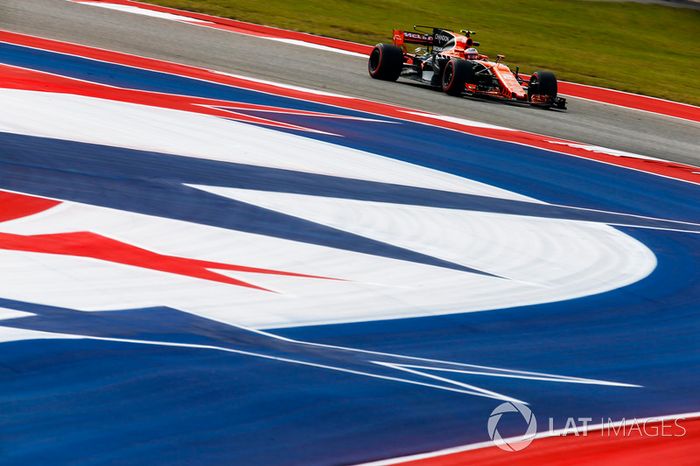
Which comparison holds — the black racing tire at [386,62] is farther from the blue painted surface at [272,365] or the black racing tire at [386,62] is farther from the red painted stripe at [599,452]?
the red painted stripe at [599,452]

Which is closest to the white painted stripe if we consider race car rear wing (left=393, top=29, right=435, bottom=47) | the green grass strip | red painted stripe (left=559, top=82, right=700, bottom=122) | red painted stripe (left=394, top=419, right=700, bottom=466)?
red painted stripe (left=394, top=419, right=700, bottom=466)

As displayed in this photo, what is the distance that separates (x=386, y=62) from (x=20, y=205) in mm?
11648

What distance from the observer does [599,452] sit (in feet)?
14.7

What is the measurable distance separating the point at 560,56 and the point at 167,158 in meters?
19.1

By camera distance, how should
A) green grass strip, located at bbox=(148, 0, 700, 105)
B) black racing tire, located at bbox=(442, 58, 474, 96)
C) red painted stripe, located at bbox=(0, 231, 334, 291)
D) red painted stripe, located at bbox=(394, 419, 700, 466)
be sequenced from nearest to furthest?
red painted stripe, located at bbox=(394, 419, 700, 466) < red painted stripe, located at bbox=(0, 231, 334, 291) < black racing tire, located at bbox=(442, 58, 474, 96) < green grass strip, located at bbox=(148, 0, 700, 105)

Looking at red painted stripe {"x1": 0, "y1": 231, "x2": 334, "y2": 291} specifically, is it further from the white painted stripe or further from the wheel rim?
the wheel rim

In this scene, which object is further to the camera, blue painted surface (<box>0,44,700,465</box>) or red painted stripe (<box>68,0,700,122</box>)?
red painted stripe (<box>68,0,700,122</box>)

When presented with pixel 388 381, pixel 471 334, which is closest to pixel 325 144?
pixel 471 334

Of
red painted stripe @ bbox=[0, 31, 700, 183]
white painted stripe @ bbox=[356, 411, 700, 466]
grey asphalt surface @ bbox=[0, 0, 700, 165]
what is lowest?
white painted stripe @ bbox=[356, 411, 700, 466]

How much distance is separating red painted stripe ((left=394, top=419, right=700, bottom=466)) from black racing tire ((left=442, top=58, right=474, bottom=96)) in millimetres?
12904

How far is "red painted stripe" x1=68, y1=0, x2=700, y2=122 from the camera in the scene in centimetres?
2023

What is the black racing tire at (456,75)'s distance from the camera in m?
17.3

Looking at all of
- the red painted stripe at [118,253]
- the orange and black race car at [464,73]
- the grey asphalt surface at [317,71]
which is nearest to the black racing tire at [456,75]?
the orange and black race car at [464,73]

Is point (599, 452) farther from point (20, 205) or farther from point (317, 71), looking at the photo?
point (317, 71)
